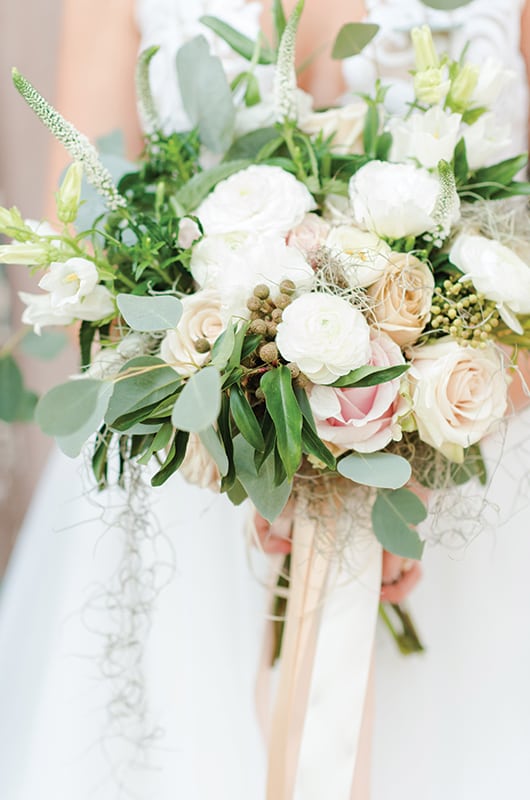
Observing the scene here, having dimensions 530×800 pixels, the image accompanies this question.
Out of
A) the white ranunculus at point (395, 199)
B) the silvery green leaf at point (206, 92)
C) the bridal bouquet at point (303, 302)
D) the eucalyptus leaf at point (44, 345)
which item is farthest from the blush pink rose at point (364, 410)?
the eucalyptus leaf at point (44, 345)

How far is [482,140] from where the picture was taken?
2.23 ft

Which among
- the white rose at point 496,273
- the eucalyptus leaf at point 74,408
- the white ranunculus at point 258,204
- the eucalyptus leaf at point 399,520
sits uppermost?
the white ranunculus at point 258,204

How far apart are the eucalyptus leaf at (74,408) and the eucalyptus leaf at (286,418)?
116mm

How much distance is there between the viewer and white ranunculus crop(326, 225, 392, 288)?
589 mm

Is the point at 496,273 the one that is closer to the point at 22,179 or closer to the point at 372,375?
the point at 372,375

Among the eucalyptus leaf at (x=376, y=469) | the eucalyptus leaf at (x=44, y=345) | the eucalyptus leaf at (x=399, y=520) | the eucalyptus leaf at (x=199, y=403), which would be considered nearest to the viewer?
the eucalyptus leaf at (x=199, y=403)

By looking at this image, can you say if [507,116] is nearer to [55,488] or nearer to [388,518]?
[388,518]

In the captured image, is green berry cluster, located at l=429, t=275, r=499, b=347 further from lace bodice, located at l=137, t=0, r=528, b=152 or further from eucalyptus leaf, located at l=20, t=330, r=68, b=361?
eucalyptus leaf, located at l=20, t=330, r=68, b=361

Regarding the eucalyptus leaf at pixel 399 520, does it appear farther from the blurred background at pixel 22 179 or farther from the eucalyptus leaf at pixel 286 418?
the blurred background at pixel 22 179

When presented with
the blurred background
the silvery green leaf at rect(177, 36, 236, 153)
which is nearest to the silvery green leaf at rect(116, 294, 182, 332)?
the silvery green leaf at rect(177, 36, 236, 153)

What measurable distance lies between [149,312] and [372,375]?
172mm

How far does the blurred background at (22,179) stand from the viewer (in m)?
1.51

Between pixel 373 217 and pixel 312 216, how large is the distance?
0.07 metres

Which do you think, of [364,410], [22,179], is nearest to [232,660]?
[364,410]
